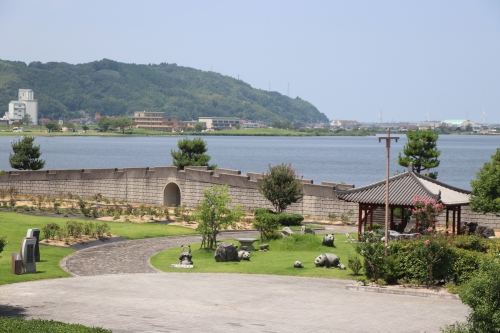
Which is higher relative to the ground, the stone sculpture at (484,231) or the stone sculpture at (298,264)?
the stone sculpture at (484,231)

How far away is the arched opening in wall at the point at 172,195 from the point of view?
160 ft

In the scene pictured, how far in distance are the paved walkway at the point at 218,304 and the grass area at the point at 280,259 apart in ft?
3.25

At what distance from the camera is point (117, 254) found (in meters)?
29.0

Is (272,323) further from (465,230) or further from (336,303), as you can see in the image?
(465,230)

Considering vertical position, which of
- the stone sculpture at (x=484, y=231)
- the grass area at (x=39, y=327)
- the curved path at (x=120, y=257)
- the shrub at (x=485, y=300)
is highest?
the shrub at (x=485, y=300)

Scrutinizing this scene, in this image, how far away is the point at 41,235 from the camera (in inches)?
1248

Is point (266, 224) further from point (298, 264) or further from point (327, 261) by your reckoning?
point (327, 261)

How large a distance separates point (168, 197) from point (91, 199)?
17.2 ft

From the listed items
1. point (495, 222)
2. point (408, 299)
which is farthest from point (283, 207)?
point (408, 299)

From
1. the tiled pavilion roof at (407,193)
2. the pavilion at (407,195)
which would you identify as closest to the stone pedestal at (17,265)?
the pavilion at (407,195)

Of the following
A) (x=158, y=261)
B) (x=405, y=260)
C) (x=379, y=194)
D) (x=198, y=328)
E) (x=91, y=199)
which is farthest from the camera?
(x=91, y=199)

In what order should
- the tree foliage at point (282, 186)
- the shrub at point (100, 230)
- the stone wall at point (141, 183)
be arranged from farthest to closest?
the stone wall at point (141, 183), the tree foliage at point (282, 186), the shrub at point (100, 230)

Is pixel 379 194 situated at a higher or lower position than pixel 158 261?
higher

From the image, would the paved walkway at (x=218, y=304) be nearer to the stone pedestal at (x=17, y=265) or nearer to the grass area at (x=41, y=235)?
the grass area at (x=41, y=235)
